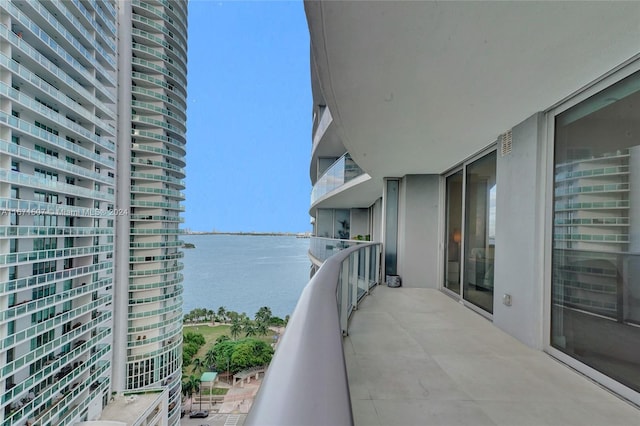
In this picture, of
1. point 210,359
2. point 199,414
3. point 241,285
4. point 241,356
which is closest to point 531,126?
point 199,414

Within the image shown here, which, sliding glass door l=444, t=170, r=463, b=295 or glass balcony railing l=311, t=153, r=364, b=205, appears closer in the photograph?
sliding glass door l=444, t=170, r=463, b=295

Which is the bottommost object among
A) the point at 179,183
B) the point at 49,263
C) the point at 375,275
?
the point at 49,263

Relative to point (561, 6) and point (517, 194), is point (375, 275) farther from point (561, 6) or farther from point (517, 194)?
point (561, 6)

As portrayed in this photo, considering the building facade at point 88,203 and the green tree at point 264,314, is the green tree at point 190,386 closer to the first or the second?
the building facade at point 88,203

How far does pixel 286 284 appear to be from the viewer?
5638cm

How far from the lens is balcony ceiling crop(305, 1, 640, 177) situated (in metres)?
2.07

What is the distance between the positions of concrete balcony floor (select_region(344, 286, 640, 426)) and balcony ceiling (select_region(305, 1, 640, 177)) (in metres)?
3.08

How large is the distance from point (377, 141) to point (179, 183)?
24.2 meters

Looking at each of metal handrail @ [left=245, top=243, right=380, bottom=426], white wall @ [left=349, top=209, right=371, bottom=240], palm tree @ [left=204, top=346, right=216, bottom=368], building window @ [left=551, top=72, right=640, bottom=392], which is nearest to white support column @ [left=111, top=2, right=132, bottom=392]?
palm tree @ [left=204, top=346, right=216, bottom=368]

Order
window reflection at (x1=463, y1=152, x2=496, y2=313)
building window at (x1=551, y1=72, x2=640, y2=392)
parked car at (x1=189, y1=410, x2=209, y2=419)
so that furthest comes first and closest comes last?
parked car at (x1=189, y1=410, x2=209, y2=419) → window reflection at (x1=463, y1=152, x2=496, y2=313) → building window at (x1=551, y1=72, x2=640, y2=392)

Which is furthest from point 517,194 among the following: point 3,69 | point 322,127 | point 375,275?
point 3,69

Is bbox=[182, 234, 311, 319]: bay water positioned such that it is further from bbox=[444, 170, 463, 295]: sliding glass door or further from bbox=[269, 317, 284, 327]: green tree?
bbox=[444, 170, 463, 295]: sliding glass door

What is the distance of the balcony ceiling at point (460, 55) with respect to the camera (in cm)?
207

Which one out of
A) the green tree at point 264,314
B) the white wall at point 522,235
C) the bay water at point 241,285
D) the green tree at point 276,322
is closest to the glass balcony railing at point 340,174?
the white wall at point 522,235
